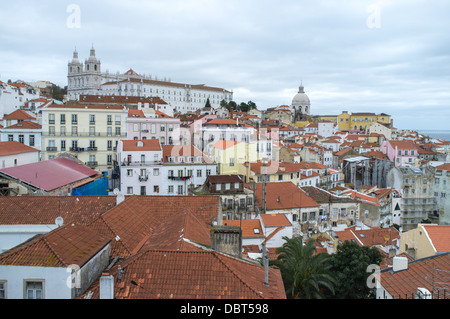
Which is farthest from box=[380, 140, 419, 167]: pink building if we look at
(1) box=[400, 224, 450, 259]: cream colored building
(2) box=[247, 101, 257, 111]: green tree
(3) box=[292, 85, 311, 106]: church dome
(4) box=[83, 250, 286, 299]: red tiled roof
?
(3) box=[292, 85, 311, 106]: church dome

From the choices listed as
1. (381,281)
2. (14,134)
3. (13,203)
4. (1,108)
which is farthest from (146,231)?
(1,108)

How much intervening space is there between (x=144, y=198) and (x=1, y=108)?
74.9 metres

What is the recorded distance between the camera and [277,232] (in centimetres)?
2688

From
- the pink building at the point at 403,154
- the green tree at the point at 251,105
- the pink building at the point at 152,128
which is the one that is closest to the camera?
the pink building at the point at 152,128

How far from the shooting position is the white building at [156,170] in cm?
3609

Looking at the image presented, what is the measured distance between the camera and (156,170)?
36.8 meters

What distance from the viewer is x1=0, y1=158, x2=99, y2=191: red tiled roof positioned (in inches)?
923

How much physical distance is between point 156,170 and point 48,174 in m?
12.4

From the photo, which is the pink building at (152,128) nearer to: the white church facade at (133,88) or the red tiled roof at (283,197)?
the red tiled roof at (283,197)

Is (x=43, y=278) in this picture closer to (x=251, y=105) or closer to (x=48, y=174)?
(x=48, y=174)

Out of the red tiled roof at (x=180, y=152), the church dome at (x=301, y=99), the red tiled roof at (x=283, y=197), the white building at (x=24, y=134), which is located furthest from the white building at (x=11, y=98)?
the church dome at (x=301, y=99)

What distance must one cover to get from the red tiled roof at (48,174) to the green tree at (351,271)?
18147 mm

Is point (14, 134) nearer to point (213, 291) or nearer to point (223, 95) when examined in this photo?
point (213, 291)

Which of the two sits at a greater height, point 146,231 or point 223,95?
point 223,95
